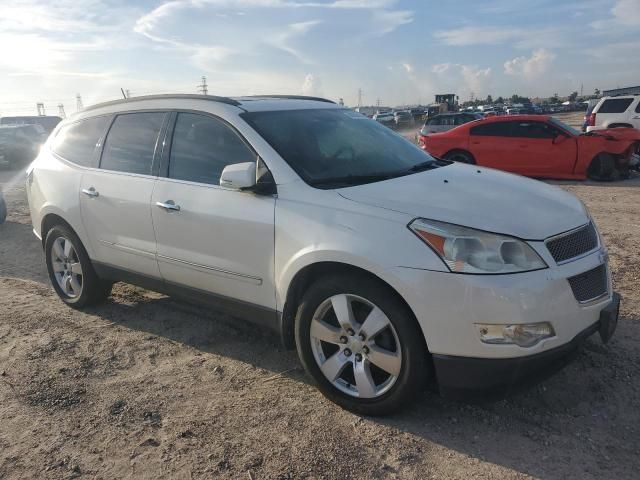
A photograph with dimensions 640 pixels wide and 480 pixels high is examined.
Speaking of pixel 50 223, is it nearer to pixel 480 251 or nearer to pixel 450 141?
pixel 480 251

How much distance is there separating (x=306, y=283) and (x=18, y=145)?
20.6 metres

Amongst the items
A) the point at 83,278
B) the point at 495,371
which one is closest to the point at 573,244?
the point at 495,371

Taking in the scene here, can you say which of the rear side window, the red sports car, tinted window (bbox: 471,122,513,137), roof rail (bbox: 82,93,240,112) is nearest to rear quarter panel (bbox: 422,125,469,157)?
the red sports car

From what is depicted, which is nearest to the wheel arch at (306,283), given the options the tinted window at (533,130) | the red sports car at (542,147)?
the red sports car at (542,147)

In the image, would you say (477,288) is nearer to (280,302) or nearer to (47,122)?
(280,302)

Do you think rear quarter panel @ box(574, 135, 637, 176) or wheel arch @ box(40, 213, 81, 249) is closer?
wheel arch @ box(40, 213, 81, 249)

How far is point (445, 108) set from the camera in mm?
45406

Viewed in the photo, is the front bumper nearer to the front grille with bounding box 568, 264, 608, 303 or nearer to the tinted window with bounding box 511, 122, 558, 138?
the front grille with bounding box 568, 264, 608, 303

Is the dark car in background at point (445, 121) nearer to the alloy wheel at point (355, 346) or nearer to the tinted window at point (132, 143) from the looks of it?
the tinted window at point (132, 143)

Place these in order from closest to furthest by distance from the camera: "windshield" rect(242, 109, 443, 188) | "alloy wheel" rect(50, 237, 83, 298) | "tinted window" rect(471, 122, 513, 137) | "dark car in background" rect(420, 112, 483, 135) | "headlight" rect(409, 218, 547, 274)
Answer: "headlight" rect(409, 218, 547, 274), "windshield" rect(242, 109, 443, 188), "alloy wheel" rect(50, 237, 83, 298), "tinted window" rect(471, 122, 513, 137), "dark car in background" rect(420, 112, 483, 135)

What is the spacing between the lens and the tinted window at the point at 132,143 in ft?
13.6

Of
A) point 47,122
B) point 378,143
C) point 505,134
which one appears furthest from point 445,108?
point 378,143

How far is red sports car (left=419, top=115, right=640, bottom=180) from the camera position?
11.5 m

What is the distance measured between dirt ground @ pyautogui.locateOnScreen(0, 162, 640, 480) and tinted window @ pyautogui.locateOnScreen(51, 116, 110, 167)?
1482 mm
